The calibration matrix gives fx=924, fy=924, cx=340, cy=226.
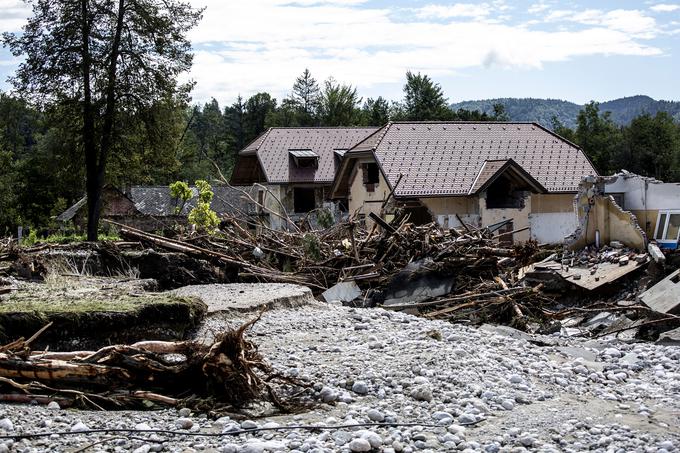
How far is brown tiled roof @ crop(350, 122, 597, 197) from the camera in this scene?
34.2 metres

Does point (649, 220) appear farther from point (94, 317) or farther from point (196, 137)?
point (196, 137)

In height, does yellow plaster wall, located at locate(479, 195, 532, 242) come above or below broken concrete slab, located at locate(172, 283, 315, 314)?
above

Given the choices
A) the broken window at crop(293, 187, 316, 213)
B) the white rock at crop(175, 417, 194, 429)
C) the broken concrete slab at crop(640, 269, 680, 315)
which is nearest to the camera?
the white rock at crop(175, 417, 194, 429)

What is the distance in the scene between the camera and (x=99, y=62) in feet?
92.6

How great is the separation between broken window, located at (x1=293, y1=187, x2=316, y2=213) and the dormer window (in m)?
1.18

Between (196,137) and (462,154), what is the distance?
61.1m

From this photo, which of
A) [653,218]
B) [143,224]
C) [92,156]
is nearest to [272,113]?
[143,224]

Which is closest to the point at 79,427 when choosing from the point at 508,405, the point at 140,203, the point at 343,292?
the point at 508,405

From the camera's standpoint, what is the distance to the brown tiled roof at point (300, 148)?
148 feet

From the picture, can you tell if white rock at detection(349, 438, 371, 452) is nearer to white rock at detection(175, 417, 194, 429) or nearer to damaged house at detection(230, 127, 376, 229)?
white rock at detection(175, 417, 194, 429)

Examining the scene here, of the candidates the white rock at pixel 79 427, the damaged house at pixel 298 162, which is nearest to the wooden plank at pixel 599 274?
the white rock at pixel 79 427

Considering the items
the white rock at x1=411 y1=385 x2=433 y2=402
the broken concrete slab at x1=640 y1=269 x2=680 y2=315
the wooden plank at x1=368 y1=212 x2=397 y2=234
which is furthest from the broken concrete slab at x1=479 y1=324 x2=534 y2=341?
the wooden plank at x1=368 y1=212 x2=397 y2=234

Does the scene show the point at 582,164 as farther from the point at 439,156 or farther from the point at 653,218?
the point at 653,218

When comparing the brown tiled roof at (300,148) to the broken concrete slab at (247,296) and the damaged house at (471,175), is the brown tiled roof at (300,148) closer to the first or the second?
the damaged house at (471,175)
